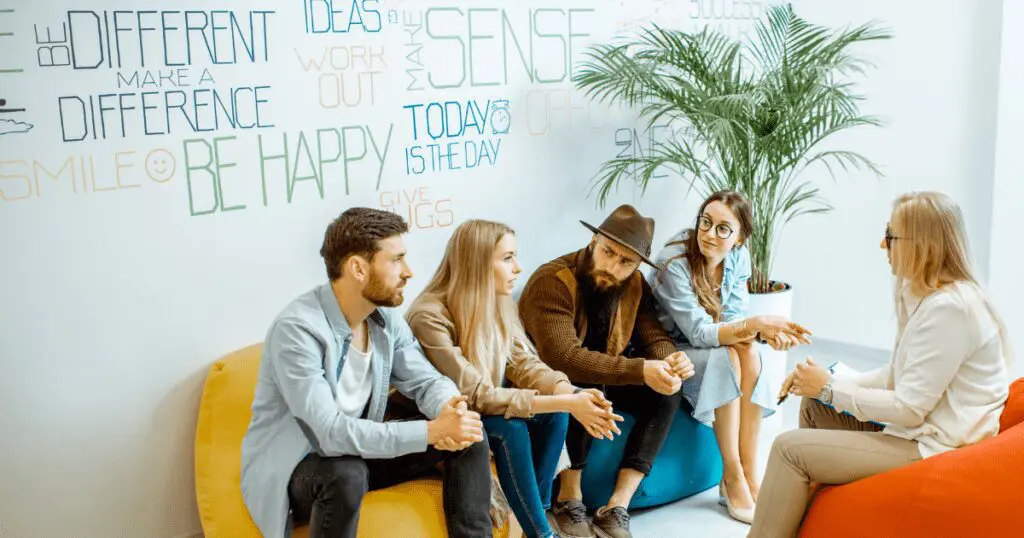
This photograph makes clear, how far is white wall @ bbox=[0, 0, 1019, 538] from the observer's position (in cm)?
290

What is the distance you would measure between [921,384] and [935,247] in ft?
1.24

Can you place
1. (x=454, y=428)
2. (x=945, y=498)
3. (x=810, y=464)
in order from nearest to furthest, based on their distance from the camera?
1. (x=945, y=498)
2. (x=454, y=428)
3. (x=810, y=464)

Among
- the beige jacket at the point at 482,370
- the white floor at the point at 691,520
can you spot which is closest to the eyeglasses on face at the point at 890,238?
the beige jacket at the point at 482,370

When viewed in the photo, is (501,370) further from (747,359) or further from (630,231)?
(747,359)

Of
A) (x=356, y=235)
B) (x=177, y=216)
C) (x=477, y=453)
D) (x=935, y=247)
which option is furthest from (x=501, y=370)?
(x=935, y=247)

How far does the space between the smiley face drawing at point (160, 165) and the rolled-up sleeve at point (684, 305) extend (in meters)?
1.78

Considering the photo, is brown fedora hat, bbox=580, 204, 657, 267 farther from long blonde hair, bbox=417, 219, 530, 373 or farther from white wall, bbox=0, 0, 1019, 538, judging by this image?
white wall, bbox=0, 0, 1019, 538

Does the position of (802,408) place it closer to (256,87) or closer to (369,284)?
(369,284)

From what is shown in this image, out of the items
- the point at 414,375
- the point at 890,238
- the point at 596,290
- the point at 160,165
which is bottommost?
the point at 414,375

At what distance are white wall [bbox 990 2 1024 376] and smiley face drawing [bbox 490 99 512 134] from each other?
2374 millimetres

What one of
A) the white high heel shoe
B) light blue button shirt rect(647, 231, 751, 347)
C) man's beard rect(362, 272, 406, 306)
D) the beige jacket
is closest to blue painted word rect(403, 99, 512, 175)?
the beige jacket

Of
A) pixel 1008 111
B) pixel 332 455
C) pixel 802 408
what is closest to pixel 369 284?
pixel 332 455

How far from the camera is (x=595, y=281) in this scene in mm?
3568

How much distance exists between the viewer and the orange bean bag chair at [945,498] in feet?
8.27
